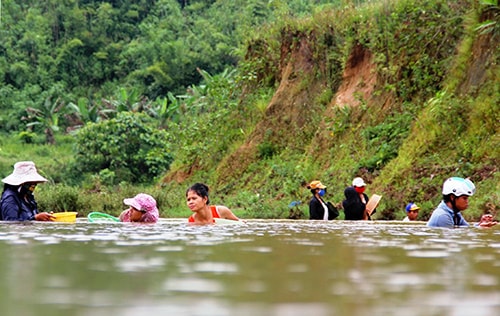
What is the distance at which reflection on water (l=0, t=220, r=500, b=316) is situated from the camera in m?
3.29

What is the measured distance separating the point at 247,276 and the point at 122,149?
103 feet

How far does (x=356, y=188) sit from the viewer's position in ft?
47.6

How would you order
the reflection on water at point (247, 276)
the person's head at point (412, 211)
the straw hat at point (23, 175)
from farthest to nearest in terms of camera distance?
the person's head at point (412, 211), the straw hat at point (23, 175), the reflection on water at point (247, 276)

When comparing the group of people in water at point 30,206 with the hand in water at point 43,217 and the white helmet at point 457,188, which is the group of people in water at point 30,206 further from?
the white helmet at point 457,188

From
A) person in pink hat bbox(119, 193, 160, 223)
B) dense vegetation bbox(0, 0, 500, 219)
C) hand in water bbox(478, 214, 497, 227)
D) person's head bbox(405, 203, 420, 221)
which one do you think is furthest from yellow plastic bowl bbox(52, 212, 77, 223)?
dense vegetation bbox(0, 0, 500, 219)

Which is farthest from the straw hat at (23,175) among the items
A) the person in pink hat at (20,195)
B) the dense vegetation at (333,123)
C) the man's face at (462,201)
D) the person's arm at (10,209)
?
the dense vegetation at (333,123)

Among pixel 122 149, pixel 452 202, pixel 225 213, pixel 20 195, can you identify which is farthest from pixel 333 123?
pixel 122 149

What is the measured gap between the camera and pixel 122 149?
3534 centimetres

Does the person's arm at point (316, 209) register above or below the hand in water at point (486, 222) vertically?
above

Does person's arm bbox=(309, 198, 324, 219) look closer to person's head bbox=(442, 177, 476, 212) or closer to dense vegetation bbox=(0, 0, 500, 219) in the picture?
dense vegetation bbox=(0, 0, 500, 219)

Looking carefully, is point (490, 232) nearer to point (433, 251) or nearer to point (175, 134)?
point (433, 251)

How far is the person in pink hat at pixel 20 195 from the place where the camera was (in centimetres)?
1076

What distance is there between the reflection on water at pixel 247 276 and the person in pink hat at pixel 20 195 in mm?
3373

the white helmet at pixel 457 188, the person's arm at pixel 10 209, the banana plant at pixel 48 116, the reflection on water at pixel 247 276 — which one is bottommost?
the reflection on water at pixel 247 276
